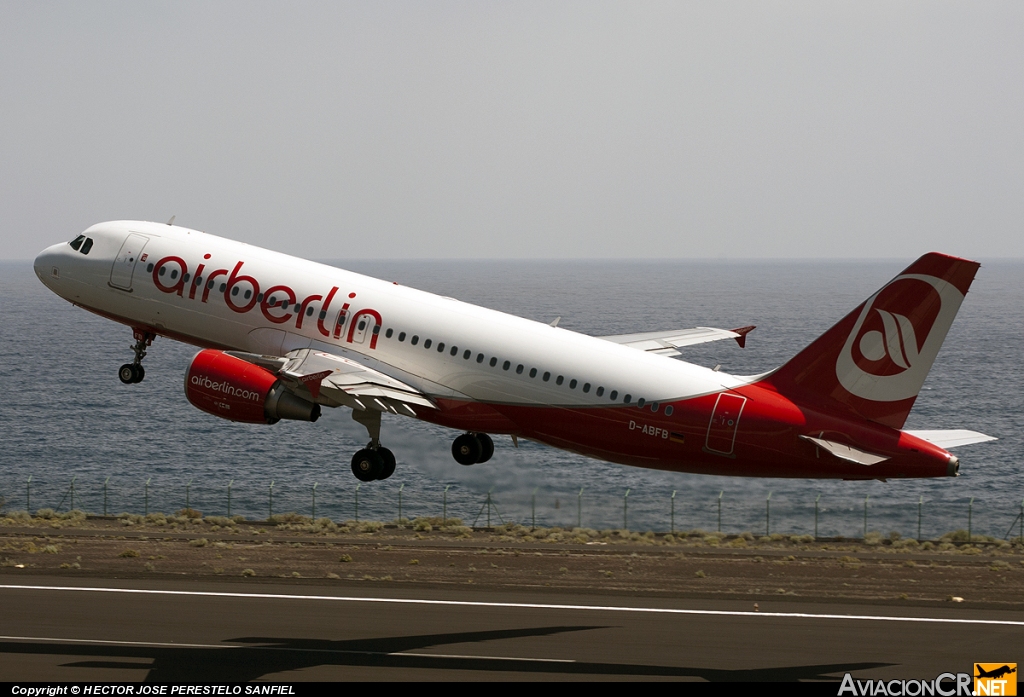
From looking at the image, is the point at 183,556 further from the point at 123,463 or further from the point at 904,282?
the point at 123,463

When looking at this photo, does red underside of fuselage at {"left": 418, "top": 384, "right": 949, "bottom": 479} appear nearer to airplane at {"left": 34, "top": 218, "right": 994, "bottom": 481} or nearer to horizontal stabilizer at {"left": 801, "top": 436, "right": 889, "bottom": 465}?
airplane at {"left": 34, "top": 218, "right": 994, "bottom": 481}

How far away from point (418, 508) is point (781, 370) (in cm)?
8041

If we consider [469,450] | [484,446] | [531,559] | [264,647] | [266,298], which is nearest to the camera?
[266,298]

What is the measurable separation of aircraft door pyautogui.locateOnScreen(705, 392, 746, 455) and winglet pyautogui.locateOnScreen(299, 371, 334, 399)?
46.1 feet

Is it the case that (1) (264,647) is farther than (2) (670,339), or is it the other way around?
(2) (670,339)

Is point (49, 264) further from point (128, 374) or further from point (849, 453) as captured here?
point (849, 453)

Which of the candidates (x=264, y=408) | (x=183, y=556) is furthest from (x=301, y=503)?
(x=264, y=408)

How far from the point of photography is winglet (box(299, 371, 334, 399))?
4494 cm

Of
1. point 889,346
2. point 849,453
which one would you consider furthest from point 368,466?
point 889,346

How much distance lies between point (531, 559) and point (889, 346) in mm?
38940

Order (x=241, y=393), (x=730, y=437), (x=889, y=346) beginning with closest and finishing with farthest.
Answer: (x=889, y=346) → (x=730, y=437) → (x=241, y=393)

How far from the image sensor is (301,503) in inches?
4747

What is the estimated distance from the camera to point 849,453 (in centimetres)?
4019

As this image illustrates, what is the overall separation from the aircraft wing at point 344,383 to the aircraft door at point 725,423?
1045 cm
